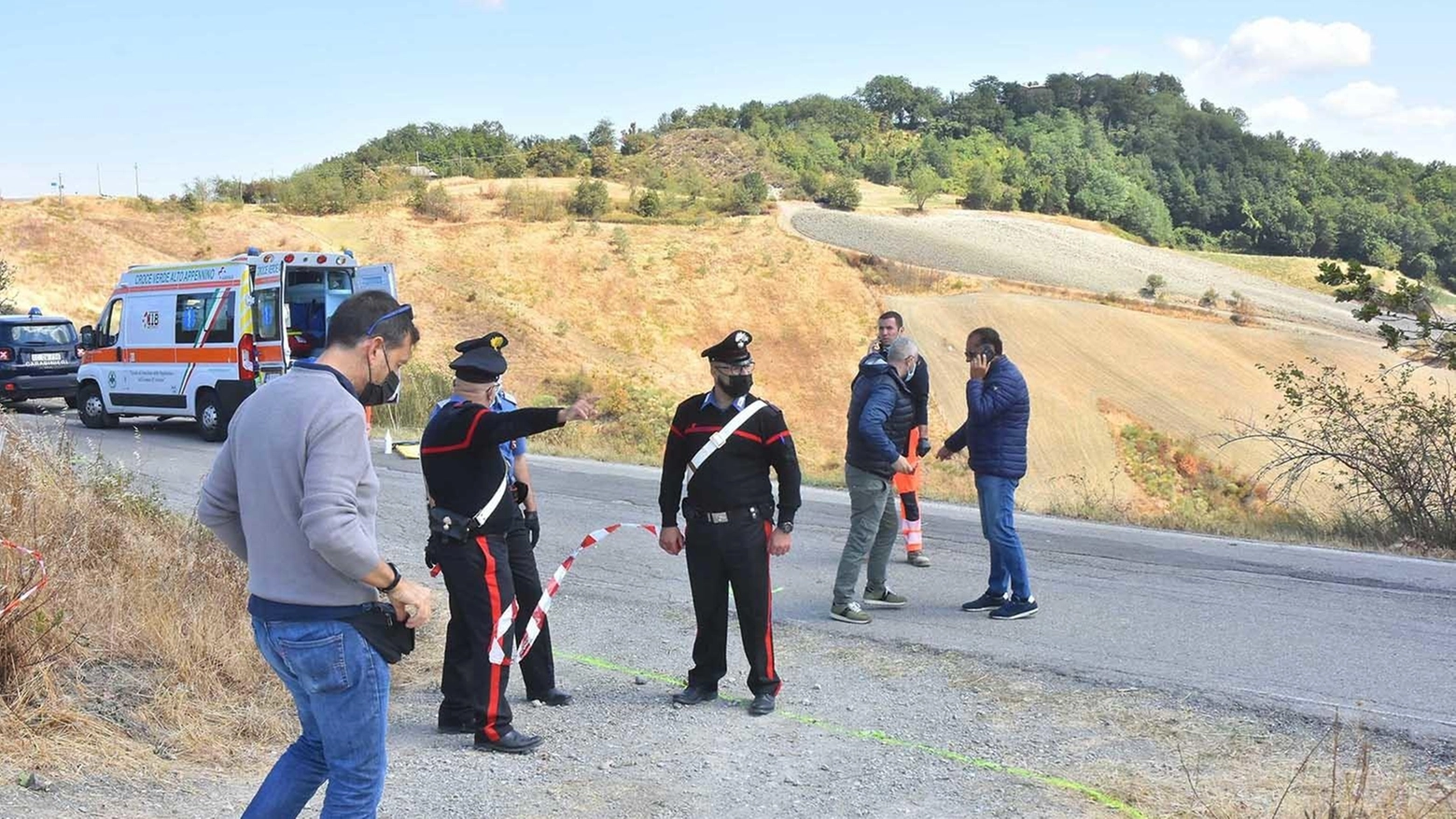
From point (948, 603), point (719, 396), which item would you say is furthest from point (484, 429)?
point (948, 603)

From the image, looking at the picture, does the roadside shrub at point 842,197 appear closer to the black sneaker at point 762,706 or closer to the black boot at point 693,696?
the black boot at point 693,696

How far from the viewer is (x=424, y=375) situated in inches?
1008

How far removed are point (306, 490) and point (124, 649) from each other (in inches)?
134

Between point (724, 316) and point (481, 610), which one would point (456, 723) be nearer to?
point (481, 610)

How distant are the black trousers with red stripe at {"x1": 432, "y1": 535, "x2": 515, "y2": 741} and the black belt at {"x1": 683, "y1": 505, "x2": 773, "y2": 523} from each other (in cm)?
103

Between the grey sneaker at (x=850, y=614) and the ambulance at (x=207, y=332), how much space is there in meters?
11.6

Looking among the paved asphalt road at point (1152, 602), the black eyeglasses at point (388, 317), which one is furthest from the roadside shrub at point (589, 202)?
the black eyeglasses at point (388, 317)

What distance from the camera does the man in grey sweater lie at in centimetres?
347

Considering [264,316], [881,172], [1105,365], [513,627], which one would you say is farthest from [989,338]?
[881,172]

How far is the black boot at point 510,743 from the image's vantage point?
18.5ft

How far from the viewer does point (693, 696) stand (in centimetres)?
643

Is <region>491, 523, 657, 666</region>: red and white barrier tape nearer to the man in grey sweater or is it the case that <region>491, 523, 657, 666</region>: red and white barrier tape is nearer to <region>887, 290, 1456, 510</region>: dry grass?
the man in grey sweater

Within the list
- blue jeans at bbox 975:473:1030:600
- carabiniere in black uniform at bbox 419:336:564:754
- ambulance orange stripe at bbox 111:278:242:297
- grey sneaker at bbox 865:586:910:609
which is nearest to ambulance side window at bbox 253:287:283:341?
ambulance orange stripe at bbox 111:278:242:297

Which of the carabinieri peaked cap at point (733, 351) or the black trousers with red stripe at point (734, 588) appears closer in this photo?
the carabinieri peaked cap at point (733, 351)
